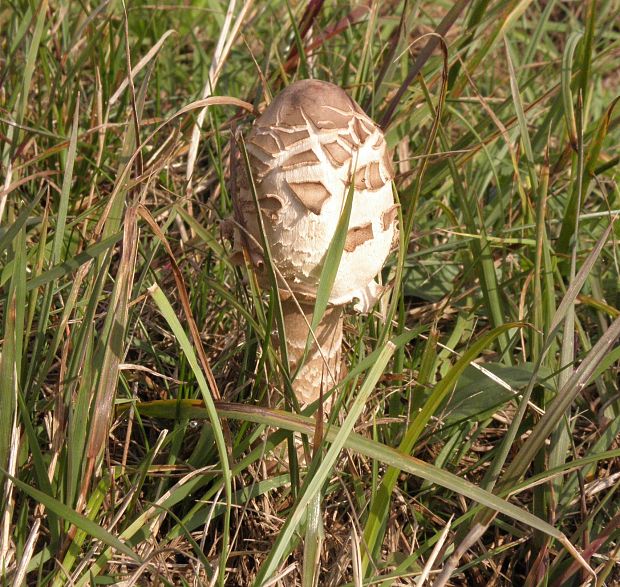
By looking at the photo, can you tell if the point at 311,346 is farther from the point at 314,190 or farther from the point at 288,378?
the point at 314,190

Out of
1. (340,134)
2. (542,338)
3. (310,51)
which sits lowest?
(542,338)

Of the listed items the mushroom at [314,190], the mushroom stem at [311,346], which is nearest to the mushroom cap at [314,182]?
the mushroom at [314,190]

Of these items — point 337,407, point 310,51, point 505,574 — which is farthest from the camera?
point 310,51

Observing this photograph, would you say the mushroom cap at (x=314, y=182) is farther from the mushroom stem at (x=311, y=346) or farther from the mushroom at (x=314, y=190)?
the mushroom stem at (x=311, y=346)

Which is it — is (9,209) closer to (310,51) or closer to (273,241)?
(273,241)

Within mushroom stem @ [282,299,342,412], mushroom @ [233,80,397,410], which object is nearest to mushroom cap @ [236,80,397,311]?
mushroom @ [233,80,397,410]

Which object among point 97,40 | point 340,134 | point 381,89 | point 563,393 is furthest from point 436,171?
point 97,40

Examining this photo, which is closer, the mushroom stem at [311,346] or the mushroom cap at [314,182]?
the mushroom cap at [314,182]

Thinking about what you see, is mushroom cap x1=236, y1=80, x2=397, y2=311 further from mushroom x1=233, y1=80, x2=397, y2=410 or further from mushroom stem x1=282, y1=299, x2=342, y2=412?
mushroom stem x1=282, y1=299, x2=342, y2=412
